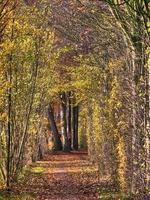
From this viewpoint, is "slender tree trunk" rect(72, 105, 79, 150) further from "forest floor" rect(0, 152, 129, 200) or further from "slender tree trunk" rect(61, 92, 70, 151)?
"forest floor" rect(0, 152, 129, 200)

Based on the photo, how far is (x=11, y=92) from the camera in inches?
790

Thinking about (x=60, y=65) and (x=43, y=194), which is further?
(x=60, y=65)

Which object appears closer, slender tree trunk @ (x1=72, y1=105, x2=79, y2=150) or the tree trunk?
the tree trunk

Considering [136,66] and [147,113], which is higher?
[136,66]

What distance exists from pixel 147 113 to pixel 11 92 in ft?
27.1

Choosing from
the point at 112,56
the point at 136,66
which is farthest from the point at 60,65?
the point at 136,66

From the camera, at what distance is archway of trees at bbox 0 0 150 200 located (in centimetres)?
1351

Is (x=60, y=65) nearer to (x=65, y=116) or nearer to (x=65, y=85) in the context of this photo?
(x=65, y=85)

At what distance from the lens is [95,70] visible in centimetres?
2383

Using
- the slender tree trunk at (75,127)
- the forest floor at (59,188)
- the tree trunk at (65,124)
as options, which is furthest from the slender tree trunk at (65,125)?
the forest floor at (59,188)

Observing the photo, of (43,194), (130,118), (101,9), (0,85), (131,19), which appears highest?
(101,9)

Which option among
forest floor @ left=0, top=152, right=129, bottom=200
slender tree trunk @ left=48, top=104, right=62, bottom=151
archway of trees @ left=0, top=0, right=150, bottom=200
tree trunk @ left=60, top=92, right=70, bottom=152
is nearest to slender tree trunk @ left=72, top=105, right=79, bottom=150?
tree trunk @ left=60, top=92, right=70, bottom=152

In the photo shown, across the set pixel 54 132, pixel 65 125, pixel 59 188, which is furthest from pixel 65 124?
pixel 59 188

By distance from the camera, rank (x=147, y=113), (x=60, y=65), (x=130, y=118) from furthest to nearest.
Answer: (x=60, y=65) < (x=130, y=118) < (x=147, y=113)
